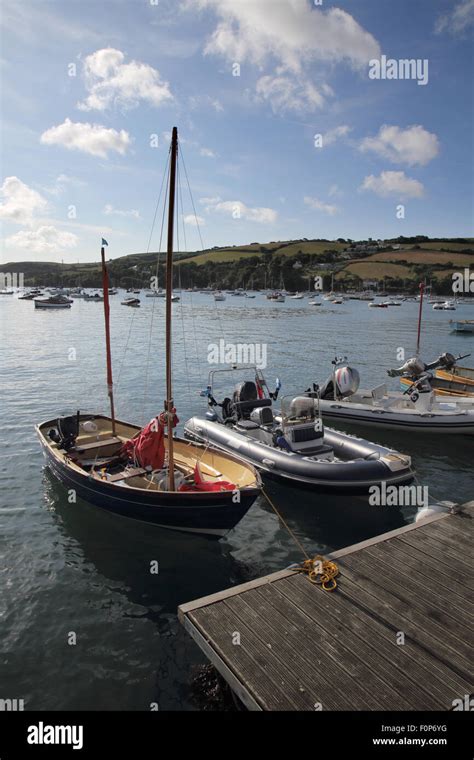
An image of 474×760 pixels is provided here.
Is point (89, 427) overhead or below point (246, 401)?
below

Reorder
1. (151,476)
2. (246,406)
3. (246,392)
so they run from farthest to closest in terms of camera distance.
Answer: (246,392), (246,406), (151,476)

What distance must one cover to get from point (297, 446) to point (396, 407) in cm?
819

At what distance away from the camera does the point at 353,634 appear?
6.87 metres

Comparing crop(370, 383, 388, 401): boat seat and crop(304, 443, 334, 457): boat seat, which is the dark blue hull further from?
crop(370, 383, 388, 401): boat seat

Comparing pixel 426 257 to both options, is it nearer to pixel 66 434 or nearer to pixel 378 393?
pixel 378 393

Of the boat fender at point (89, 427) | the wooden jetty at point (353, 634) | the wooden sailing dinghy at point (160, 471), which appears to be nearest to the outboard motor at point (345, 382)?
the wooden sailing dinghy at point (160, 471)

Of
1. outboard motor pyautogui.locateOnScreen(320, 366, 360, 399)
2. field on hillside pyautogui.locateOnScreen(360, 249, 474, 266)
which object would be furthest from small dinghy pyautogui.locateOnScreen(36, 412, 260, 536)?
field on hillside pyautogui.locateOnScreen(360, 249, 474, 266)

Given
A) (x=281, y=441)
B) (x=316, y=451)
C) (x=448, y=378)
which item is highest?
(x=448, y=378)

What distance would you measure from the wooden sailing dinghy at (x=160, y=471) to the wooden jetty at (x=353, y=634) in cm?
280

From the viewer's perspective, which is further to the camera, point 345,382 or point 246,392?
point 345,382

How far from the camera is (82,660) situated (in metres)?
8.10

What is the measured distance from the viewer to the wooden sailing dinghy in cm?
1054

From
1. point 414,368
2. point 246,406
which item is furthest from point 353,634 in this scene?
point 414,368

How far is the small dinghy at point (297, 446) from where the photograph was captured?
1295cm
